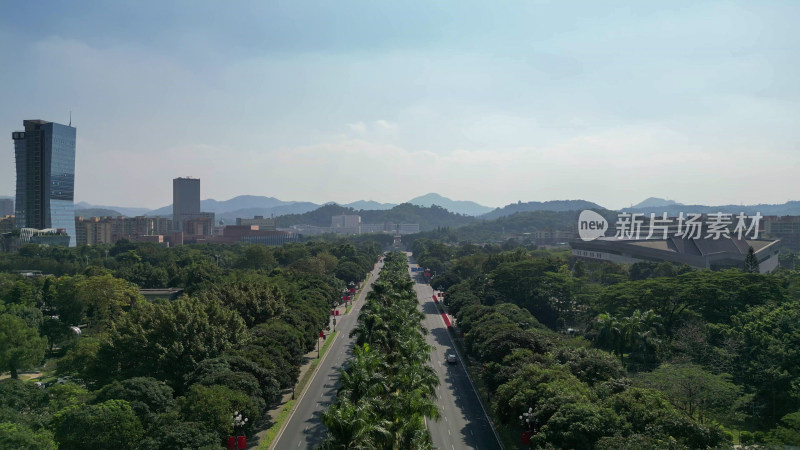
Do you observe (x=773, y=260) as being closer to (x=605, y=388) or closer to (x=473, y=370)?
(x=473, y=370)

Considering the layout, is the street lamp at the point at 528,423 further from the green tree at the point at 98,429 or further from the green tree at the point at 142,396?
the green tree at the point at 98,429

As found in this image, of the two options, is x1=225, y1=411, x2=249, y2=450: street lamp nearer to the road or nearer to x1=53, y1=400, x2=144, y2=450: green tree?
x1=53, y1=400, x2=144, y2=450: green tree

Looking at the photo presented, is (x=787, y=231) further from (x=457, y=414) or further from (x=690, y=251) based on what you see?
(x=457, y=414)

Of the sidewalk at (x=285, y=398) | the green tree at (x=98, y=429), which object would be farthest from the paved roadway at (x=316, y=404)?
the green tree at (x=98, y=429)

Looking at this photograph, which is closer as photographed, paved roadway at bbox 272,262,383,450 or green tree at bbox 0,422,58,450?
green tree at bbox 0,422,58,450

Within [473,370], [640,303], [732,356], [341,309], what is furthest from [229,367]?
[341,309]

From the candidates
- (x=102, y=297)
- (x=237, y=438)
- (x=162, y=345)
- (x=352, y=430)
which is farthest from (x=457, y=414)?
(x=102, y=297)

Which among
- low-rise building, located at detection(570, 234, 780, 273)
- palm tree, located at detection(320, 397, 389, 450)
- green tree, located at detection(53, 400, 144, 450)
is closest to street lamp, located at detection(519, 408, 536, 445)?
palm tree, located at detection(320, 397, 389, 450)
